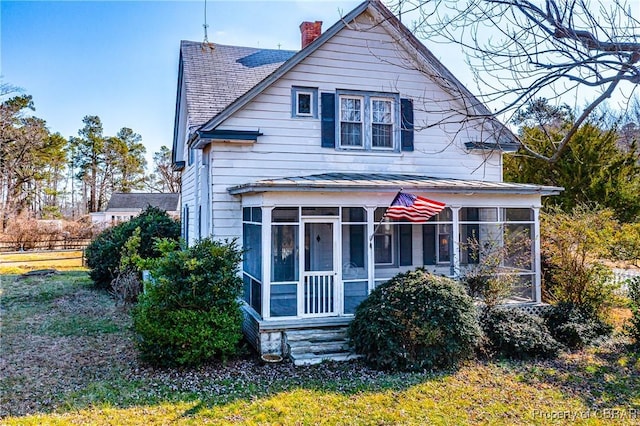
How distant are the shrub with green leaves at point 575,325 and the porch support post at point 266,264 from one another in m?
6.15

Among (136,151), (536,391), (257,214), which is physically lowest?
(536,391)

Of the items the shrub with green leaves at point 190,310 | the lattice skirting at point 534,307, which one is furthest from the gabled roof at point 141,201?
the lattice skirting at point 534,307

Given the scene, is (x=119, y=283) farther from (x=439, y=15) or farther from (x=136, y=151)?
(x=136, y=151)

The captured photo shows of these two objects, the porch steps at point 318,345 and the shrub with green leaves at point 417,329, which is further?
the porch steps at point 318,345

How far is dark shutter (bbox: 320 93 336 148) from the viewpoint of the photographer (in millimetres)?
11133

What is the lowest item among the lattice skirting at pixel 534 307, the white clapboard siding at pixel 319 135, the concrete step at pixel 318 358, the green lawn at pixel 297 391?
the green lawn at pixel 297 391

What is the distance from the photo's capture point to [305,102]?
1115cm

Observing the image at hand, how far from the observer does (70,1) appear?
10625 millimetres

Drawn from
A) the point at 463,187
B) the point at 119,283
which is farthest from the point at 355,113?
the point at 119,283

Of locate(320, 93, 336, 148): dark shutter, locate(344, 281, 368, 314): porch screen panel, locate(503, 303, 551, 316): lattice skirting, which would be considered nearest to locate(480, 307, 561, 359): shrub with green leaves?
locate(503, 303, 551, 316): lattice skirting

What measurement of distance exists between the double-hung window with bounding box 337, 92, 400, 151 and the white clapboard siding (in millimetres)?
232

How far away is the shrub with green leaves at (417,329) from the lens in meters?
7.62

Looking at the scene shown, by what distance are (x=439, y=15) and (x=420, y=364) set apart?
5.56 meters

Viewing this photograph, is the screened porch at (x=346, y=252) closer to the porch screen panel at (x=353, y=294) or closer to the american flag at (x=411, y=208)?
the porch screen panel at (x=353, y=294)
